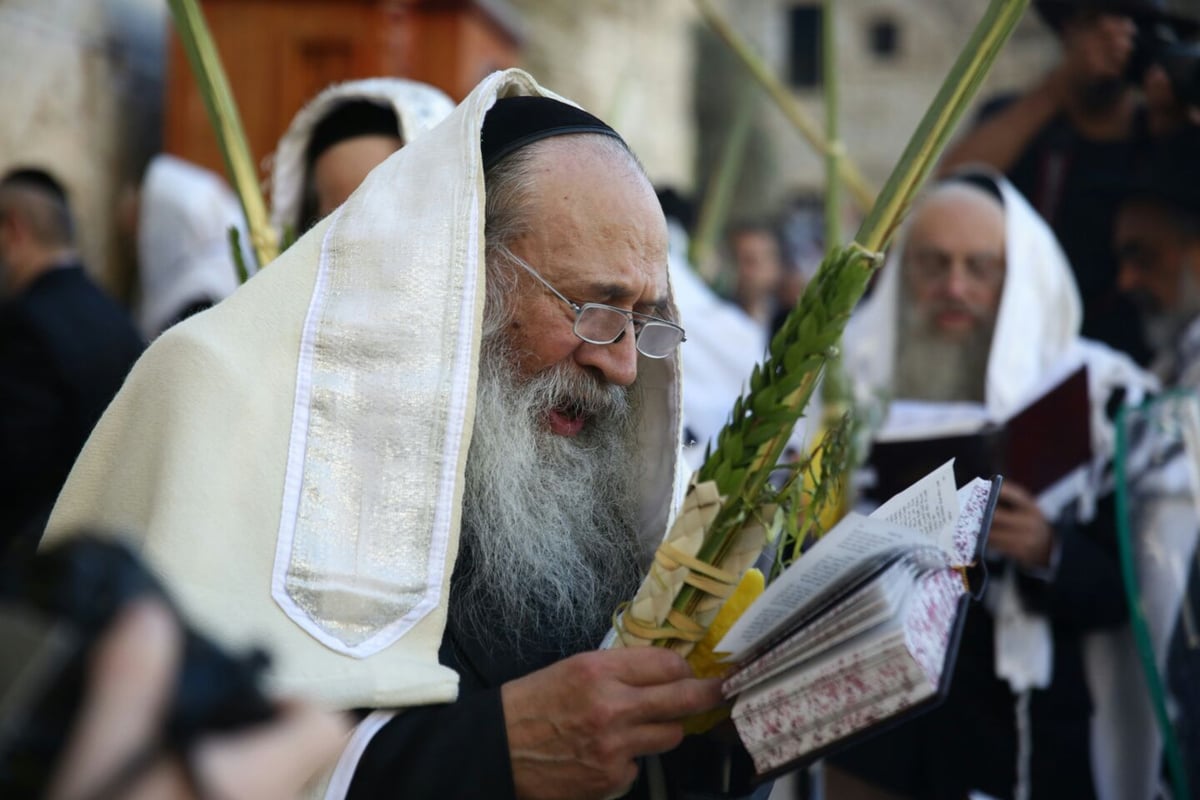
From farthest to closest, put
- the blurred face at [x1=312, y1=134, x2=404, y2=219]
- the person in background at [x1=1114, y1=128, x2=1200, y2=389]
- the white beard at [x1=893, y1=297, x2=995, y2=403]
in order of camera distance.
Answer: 1. the white beard at [x1=893, y1=297, x2=995, y2=403]
2. the person in background at [x1=1114, y1=128, x2=1200, y2=389]
3. the blurred face at [x1=312, y1=134, x2=404, y2=219]

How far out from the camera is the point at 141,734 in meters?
1.00

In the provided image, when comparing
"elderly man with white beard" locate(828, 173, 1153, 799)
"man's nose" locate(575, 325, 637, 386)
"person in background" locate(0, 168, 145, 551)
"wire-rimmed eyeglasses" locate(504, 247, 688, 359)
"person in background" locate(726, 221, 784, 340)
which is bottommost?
"person in background" locate(726, 221, 784, 340)

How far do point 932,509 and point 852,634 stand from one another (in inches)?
10.8

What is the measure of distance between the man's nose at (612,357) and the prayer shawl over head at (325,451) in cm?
31

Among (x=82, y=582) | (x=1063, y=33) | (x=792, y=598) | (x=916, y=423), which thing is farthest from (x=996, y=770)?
(x=82, y=582)

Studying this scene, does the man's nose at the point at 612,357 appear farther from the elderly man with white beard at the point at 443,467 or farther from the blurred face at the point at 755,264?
the blurred face at the point at 755,264

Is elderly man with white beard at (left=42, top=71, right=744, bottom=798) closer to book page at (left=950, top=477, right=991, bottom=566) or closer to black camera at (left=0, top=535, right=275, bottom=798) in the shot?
book page at (left=950, top=477, right=991, bottom=566)

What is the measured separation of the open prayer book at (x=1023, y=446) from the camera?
404 centimetres

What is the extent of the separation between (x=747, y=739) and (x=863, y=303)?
4454 mm

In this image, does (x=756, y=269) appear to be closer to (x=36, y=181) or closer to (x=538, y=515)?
(x=36, y=181)

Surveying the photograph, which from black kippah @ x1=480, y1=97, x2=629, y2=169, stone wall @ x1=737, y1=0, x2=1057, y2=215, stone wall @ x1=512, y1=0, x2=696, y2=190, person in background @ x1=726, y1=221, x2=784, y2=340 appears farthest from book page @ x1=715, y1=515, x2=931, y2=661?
stone wall @ x1=737, y1=0, x2=1057, y2=215

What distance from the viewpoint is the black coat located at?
4387mm

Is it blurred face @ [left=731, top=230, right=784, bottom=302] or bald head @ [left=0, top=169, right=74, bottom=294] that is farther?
blurred face @ [left=731, top=230, right=784, bottom=302]

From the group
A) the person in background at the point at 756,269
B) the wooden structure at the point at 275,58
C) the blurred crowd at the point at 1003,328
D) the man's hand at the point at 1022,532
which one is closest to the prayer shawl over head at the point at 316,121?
the blurred crowd at the point at 1003,328
